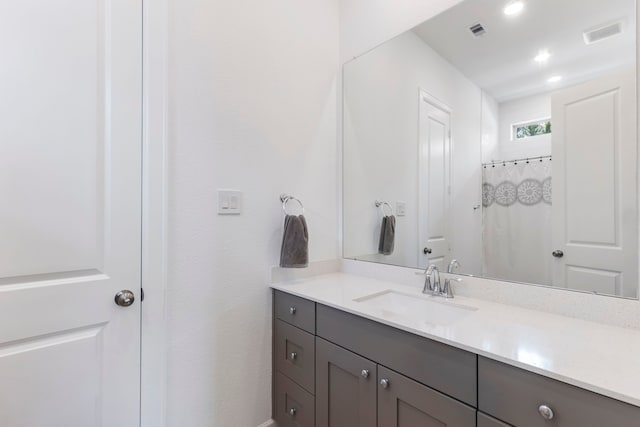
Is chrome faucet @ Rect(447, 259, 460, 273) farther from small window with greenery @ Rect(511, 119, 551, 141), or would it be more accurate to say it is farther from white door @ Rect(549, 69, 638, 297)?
small window with greenery @ Rect(511, 119, 551, 141)

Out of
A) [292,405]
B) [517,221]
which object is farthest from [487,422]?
[292,405]

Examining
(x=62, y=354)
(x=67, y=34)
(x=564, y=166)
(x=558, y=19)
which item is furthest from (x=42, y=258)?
(x=558, y=19)

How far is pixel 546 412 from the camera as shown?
0.71 meters

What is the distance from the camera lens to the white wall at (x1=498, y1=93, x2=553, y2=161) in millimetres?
1179

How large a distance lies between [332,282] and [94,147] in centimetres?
122

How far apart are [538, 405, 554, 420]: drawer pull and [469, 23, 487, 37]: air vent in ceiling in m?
1.47

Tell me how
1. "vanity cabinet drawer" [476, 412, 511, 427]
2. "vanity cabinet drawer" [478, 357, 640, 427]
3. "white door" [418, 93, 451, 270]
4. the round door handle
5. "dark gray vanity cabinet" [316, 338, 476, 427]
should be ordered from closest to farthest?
"vanity cabinet drawer" [478, 357, 640, 427]
"vanity cabinet drawer" [476, 412, 511, 427]
"dark gray vanity cabinet" [316, 338, 476, 427]
the round door handle
"white door" [418, 93, 451, 270]

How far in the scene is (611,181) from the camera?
1030 millimetres

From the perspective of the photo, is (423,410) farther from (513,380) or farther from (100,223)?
(100,223)

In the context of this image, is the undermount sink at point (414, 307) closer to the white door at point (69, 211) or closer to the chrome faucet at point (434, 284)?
the chrome faucet at point (434, 284)

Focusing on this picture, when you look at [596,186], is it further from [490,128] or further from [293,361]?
[293,361]

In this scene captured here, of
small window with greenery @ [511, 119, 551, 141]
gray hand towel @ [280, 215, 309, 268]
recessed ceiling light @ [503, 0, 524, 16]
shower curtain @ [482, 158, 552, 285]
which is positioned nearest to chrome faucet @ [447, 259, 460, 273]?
shower curtain @ [482, 158, 552, 285]

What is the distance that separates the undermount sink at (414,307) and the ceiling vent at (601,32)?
1093 millimetres

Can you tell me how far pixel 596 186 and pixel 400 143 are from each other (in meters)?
0.91
